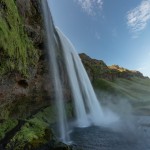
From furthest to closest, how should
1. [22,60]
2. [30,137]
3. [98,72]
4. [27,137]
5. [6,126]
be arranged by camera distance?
[98,72], [22,60], [6,126], [30,137], [27,137]

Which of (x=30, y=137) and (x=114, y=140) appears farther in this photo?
(x=114, y=140)

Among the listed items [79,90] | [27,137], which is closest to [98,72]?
[79,90]

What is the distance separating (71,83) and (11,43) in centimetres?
2080

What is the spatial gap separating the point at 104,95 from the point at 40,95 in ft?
98.9

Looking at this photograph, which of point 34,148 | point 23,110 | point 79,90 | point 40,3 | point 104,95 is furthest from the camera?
point 104,95

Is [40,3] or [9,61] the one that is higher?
[40,3]

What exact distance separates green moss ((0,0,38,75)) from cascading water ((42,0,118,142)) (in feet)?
25.6

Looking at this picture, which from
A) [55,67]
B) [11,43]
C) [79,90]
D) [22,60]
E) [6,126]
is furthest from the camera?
[79,90]

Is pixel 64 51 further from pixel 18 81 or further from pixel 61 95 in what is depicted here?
pixel 18 81

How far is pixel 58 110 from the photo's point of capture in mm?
36000

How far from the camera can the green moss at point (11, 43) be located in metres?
18.3

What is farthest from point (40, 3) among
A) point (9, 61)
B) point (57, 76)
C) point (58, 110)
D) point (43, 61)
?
point (58, 110)

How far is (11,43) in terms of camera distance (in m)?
19.7

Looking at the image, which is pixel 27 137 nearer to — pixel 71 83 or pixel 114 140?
pixel 114 140
